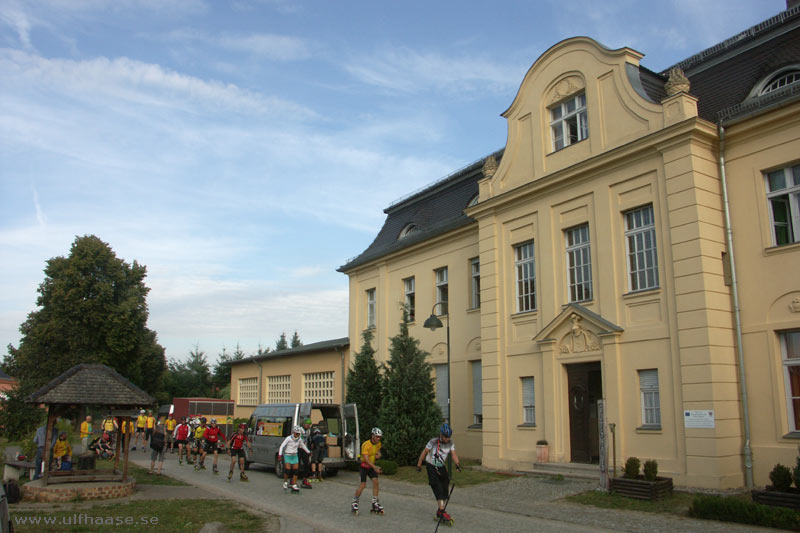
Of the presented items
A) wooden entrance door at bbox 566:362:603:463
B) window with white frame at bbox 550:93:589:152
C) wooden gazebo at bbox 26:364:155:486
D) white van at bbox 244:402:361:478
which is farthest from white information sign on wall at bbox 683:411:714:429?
wooden gazebo at bbox 26:364:155:486

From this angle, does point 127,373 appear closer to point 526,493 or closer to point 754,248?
point 526,493

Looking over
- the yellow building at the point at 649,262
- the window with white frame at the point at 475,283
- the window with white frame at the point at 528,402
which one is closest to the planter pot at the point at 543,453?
the yellow building at the point at 649,262

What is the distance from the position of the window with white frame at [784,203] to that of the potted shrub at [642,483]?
5.72m

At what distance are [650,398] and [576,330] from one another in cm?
265

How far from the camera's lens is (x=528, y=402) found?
18.9 metres

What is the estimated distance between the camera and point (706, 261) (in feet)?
48.0

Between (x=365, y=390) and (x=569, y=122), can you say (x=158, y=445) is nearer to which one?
(x=365, y=390)

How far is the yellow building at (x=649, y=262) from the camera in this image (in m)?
14.1

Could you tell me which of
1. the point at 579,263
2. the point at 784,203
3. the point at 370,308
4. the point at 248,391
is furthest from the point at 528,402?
the point at 248,391

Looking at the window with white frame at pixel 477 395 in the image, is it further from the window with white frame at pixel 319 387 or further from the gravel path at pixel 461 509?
the window with white frame at pixel 319 387

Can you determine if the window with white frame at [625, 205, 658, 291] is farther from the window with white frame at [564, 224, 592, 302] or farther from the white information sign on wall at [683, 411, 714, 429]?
the white information sign on wall at [683, 411, 714, 429]

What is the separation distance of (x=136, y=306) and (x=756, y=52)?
4127cm

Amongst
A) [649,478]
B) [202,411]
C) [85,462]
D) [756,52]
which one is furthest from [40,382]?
[756,52]

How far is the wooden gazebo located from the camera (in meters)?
14.4
